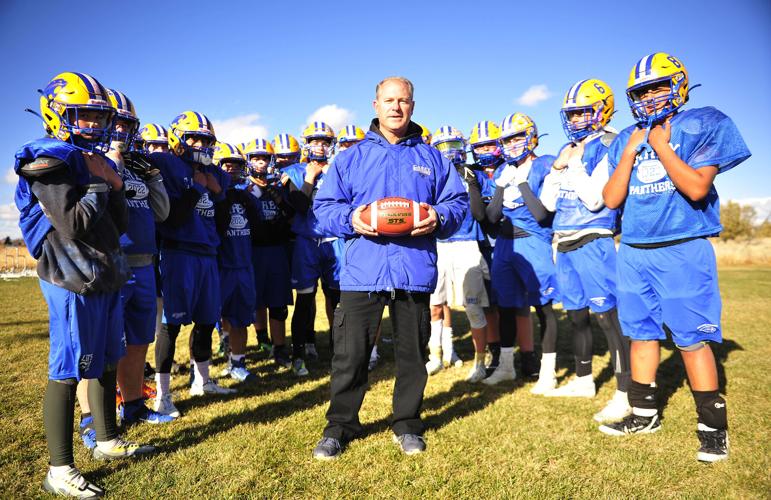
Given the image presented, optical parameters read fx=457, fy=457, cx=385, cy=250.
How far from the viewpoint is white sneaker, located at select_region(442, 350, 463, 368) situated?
22.1 ft

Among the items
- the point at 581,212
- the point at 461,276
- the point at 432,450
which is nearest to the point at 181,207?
the point at 432,450

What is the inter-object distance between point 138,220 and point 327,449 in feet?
8.89

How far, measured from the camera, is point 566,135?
5070mm

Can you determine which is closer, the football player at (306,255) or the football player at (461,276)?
the football player at (461,276)

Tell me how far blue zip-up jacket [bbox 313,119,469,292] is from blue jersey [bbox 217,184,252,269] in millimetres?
2466

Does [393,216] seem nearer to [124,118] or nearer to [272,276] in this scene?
[124,118]

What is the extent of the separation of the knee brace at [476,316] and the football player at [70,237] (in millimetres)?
4186

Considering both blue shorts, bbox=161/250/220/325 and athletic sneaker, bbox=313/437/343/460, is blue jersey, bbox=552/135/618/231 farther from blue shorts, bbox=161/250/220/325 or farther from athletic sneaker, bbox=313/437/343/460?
blue shorts, bbox=161/250/220/325

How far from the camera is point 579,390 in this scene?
17.0ft

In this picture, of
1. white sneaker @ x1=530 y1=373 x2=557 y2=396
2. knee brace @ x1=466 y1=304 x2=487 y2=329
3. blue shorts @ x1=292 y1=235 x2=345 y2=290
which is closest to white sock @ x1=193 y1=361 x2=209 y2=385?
blue shorts @ x1=292 y1=235 x2=345 y2=290

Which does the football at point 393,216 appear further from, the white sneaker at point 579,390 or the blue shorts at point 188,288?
the white sneaker at point 579,390

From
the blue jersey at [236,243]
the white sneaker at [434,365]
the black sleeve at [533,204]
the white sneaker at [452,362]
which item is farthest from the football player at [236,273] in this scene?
the black sleeve at [533,204]

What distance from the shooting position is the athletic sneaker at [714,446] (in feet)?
11.3

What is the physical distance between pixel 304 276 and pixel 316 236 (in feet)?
1.97
